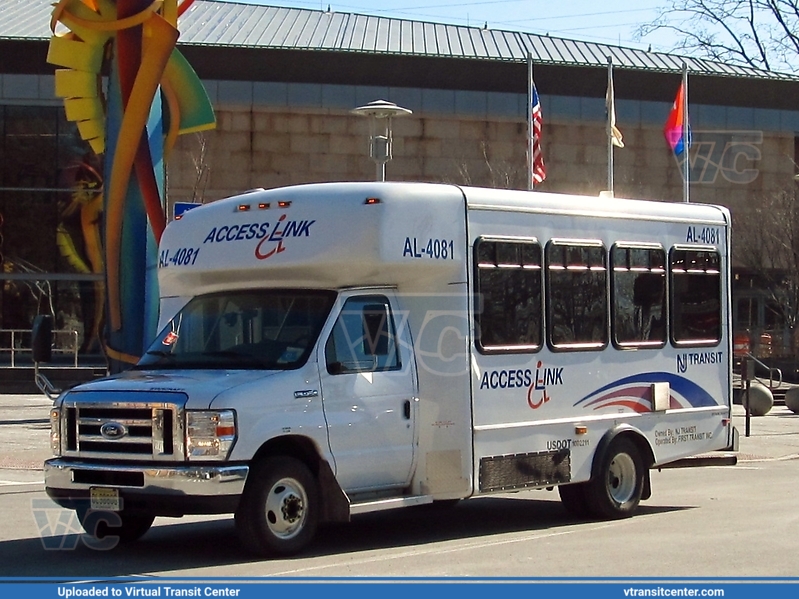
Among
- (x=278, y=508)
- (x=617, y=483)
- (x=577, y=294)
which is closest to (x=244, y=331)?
(x=278, y=508)

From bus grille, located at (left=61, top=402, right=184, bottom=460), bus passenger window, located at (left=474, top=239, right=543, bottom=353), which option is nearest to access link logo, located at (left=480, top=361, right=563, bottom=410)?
bus passenger window, located at (left=474, top=239, right=543, bottom=353)

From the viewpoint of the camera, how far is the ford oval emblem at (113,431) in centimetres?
985

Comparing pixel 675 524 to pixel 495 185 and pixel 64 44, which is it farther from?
pixel 495 185

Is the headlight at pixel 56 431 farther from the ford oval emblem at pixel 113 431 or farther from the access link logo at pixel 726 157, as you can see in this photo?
the access link logo at pixel 726 157

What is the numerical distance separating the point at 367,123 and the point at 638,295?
3385cm

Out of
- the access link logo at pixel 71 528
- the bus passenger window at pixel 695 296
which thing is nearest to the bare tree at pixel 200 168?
the access link logo at pixel 71 528

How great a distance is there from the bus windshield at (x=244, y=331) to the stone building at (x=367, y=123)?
31086 millimetres

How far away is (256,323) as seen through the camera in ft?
35.1

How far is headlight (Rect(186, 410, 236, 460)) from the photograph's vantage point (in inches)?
376

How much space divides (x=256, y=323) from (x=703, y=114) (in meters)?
40.5

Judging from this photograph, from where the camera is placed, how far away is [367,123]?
152 ft
